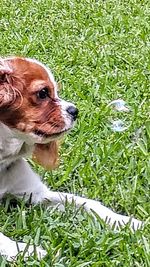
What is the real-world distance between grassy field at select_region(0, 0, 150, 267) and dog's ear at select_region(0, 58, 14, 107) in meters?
0.54

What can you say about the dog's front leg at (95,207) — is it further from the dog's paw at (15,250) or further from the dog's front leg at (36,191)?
the dog's paw at (15,250)

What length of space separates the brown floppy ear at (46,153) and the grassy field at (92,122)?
0.73 ft

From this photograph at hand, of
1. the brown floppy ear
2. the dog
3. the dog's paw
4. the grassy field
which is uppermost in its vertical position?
the dog

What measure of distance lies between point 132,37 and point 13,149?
2891 millimetres

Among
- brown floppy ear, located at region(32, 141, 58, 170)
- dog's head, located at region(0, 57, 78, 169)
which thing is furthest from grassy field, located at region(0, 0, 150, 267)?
dog's head, located at region(0, 57, 78, 169)

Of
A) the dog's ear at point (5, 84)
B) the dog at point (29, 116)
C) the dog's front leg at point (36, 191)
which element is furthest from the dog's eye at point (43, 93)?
the dog's front leg at point (36, 191)

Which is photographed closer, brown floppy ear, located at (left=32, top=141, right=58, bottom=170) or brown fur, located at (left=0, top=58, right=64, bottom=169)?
brown fur, located at (left=0, top=58, right=64, bottom=169)

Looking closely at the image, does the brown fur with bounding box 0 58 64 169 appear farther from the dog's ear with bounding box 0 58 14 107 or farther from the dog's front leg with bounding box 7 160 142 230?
the dog's front leg with bounding box 7 160 142 230

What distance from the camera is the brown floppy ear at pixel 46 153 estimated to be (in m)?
3.64

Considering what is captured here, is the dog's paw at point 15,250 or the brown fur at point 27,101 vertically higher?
the brown fur at point 27,101

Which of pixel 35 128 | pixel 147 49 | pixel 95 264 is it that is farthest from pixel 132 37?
pixel 95 264

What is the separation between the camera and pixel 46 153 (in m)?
3.65

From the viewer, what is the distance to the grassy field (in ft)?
10.7

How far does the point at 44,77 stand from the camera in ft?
11.2
